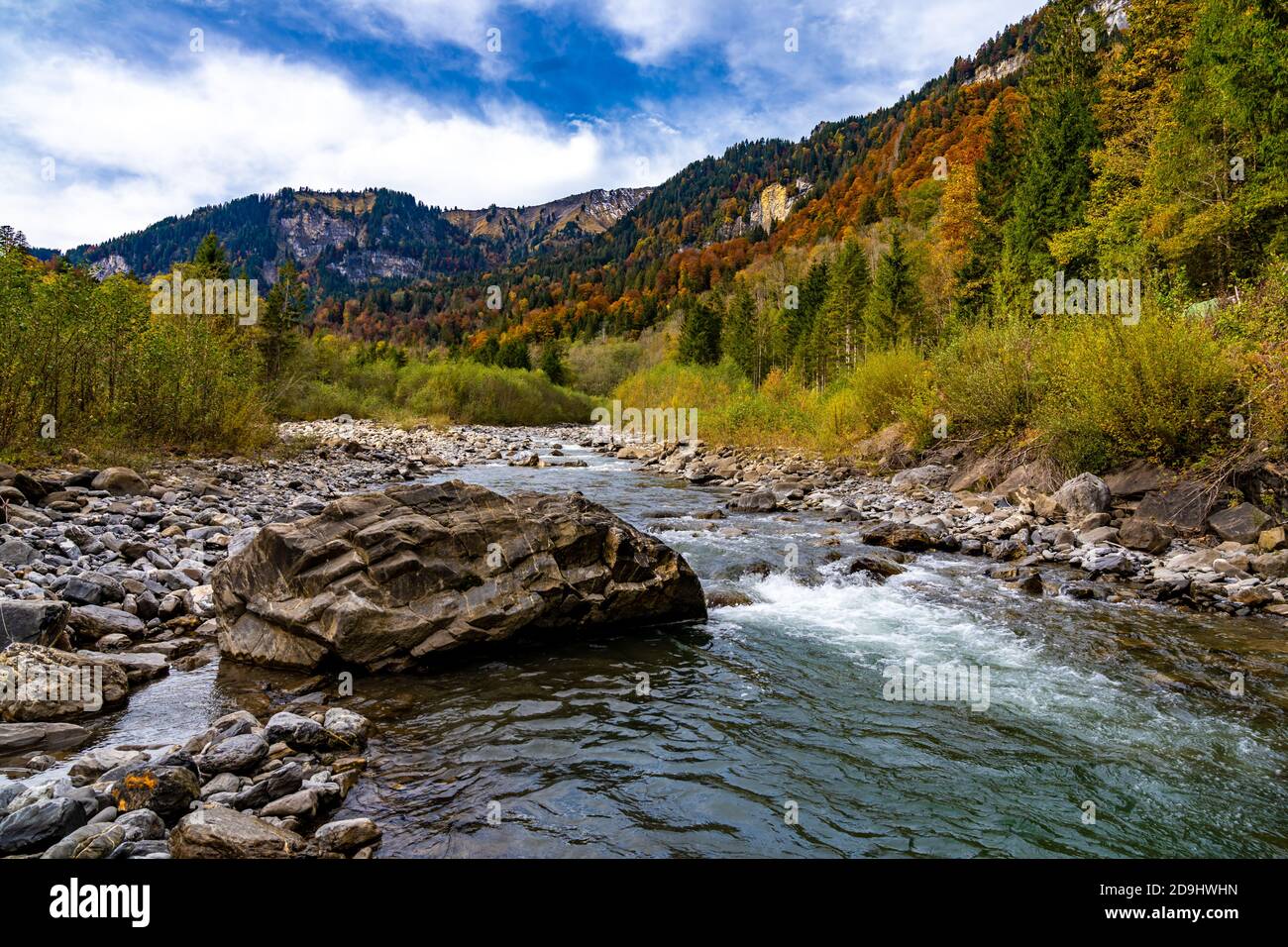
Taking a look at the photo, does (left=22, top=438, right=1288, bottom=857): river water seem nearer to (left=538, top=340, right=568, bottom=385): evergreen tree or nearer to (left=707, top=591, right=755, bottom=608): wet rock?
(left=707, top=591, right=755, bottom=608): wet rock

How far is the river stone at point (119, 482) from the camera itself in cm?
1068

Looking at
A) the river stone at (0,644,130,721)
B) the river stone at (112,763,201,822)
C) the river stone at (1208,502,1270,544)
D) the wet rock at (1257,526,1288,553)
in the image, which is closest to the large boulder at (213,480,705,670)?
the river stone at (0,644,130,721)

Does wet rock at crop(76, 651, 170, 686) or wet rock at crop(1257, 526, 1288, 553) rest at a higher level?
wet rock at crop(1257, 526, 1288, 553)

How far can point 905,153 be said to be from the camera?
8912cm

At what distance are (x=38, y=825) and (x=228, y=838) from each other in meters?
0.86

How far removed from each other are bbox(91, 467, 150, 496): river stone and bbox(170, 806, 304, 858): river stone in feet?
32.7

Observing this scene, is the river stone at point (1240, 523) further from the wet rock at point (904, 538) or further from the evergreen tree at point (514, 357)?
the evergreen tree at point (514, 357)

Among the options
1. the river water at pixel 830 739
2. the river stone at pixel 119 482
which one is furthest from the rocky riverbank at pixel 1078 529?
the river stone at pixel 119 482

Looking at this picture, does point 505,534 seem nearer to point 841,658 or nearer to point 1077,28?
point 841,658

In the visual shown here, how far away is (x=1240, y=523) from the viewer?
951 cm

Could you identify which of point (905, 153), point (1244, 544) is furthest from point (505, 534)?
point (905, 153)

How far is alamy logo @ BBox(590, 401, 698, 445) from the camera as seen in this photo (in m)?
32.8

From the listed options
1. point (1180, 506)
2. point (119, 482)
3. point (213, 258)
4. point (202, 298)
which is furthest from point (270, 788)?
point (213, 258)
